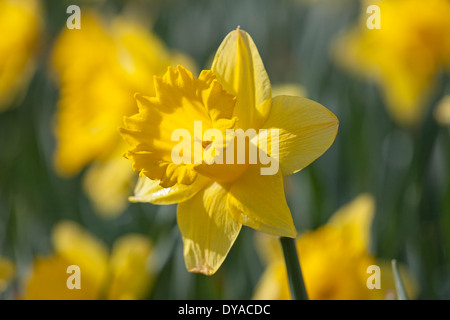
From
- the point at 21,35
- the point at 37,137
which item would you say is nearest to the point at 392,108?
the point at 37,137

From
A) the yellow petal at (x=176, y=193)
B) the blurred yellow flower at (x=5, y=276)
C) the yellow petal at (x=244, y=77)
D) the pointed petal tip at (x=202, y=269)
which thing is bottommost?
the blurred yellow flower at (x=5, y=276)

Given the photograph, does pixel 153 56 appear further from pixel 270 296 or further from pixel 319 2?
pixel 319 2

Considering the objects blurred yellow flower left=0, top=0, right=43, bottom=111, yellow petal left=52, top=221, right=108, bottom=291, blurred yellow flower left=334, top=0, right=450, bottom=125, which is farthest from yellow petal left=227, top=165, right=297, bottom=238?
blurred yellow flower left=0, top=0, right=43, bottom=111

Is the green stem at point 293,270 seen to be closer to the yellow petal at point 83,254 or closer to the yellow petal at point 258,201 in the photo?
the yellow petal at point 258,201

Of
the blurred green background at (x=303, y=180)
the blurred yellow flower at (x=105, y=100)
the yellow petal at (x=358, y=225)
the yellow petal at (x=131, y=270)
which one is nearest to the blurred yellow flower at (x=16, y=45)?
the blurred green background at (x=303, y=180)

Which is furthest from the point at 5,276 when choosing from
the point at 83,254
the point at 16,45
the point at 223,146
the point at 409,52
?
the point at 409,52

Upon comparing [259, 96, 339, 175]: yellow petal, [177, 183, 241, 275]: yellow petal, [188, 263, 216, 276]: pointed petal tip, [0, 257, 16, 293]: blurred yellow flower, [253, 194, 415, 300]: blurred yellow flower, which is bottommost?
[0, 257, 16, 293]: blurred yellow flower

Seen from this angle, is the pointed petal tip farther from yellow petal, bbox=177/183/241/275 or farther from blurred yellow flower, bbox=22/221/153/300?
blurred yellow flower, bbox=22/221/153/300
